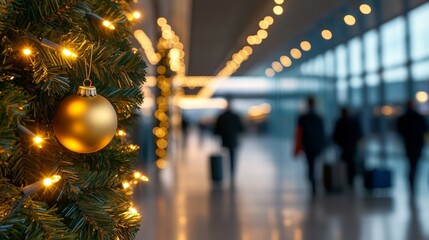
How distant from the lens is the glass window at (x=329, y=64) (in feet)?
64.9

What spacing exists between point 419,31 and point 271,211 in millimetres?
8397

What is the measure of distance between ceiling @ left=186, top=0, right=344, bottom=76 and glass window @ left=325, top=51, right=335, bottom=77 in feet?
5.32

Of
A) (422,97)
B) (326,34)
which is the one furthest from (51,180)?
(326,34)

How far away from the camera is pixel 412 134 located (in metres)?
9.41

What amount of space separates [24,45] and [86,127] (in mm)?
255

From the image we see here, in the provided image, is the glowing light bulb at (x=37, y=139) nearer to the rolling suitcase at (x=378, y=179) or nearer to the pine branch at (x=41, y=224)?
the pine branch at (x=41, y=224)

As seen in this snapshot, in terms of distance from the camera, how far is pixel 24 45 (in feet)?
4.88

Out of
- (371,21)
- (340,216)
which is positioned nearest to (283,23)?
(371,21)

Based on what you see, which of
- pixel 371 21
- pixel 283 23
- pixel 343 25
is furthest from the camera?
pixel 343 25

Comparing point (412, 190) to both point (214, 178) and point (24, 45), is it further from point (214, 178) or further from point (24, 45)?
point (24, 45)

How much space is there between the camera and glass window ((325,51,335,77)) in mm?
19780

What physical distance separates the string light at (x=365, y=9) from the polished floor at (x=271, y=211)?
401 cm

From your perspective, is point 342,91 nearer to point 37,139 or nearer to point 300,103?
point 300,103

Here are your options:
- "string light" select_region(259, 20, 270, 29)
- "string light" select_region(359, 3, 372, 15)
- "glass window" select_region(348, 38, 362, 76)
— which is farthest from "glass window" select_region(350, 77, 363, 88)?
"string light" select_region(259, 20, 270, 29)
